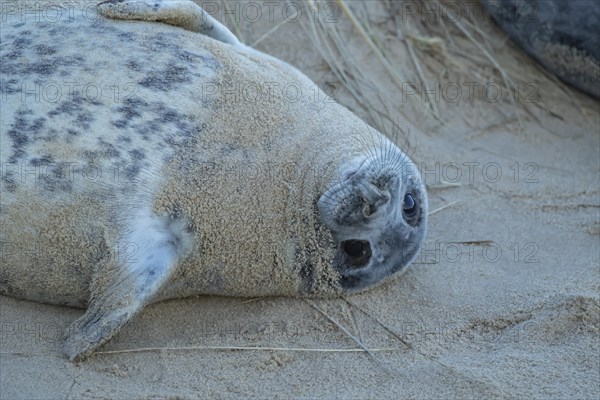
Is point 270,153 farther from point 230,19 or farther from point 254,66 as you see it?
point 230,19

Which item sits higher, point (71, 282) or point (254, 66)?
point (254, 66)

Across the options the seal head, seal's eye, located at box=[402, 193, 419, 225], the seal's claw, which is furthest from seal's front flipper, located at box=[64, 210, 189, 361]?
seal's eye, located at box=[402, 193, 419, 225]

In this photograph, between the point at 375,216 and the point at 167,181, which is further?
the point at 375,216

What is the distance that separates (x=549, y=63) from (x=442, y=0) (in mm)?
770

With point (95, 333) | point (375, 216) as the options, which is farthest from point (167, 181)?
point (375, 216)

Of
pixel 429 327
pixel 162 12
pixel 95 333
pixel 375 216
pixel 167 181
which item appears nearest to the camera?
pixel 95 333

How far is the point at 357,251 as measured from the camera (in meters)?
3.19

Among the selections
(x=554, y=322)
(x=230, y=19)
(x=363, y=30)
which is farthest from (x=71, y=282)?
(x=363, y=30)

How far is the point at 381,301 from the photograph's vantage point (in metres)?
3.34

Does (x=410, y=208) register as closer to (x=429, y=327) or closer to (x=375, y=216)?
(x=375, y=216)

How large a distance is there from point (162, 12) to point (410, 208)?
1.19 m

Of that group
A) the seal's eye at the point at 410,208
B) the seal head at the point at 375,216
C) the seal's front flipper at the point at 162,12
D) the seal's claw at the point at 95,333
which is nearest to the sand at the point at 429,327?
the seal's claw at the point at 95,333

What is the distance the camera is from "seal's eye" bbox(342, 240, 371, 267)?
10.3ft

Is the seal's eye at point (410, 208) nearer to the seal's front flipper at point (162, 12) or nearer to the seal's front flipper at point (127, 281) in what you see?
the seal's front flipper at point (127, 281)
